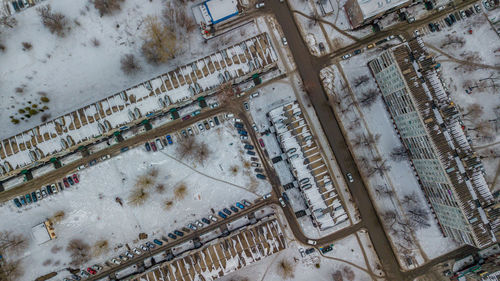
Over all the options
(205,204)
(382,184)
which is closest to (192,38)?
(205,204)

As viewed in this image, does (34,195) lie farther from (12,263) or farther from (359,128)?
(359,128)

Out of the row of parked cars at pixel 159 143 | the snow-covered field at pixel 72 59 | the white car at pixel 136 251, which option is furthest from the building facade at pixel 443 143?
the white car at pixel 136 251

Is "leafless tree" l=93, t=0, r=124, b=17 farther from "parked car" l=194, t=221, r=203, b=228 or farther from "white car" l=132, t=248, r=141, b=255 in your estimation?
"white car" l=132, t=248, r=141, b=255

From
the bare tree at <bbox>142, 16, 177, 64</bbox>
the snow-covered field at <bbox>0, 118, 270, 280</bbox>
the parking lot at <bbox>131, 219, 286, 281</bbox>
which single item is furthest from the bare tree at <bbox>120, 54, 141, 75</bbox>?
the parking lot at <bbox>131, 219, 286, 281</bbox>

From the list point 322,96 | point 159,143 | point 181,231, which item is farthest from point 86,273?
A: point 322,96

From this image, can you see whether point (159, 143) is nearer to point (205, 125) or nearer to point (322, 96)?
point (205, 125)

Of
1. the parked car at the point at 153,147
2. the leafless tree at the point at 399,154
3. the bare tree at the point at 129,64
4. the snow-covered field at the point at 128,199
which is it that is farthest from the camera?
the leafless tree at the point at 399,154

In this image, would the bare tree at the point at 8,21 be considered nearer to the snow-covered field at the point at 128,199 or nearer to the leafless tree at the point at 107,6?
the leafless tree at the point at 107,6
